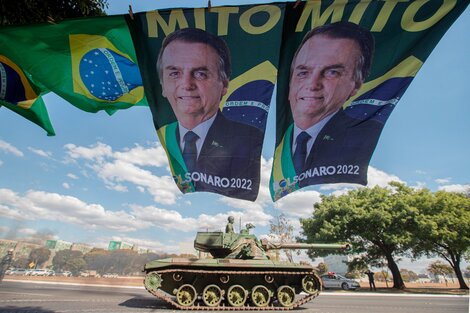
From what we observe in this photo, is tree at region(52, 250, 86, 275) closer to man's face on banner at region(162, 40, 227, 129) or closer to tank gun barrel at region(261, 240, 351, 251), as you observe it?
tank gun barrel at region(261, 240, 351, 251)

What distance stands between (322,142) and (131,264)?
5374 centimetres

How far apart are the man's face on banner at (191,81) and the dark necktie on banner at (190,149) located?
0.13m

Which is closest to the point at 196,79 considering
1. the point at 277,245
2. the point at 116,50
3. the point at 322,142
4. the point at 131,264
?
the point at 116,50

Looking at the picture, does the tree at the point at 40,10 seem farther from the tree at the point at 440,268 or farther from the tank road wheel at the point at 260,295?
the tree at the point at 440,268

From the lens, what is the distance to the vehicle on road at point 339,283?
22.7 metres

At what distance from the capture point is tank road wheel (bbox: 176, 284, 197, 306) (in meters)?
9.83

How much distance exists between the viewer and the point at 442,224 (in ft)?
74.5

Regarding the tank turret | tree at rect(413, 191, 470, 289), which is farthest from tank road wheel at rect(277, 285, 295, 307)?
tree at rect(413, 191, 470, 289)

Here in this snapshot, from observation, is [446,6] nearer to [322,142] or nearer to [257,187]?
[322,142]

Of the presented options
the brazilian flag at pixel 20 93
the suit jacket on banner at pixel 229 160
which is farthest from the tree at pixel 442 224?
the brazilian flag at pixel 20 93

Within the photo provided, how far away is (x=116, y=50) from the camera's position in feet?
15.9

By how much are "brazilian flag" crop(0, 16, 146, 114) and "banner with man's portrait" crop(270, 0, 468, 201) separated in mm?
2600

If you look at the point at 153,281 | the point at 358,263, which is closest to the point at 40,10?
the point at 153,281

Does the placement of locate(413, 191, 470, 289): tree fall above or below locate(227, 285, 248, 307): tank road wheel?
above
